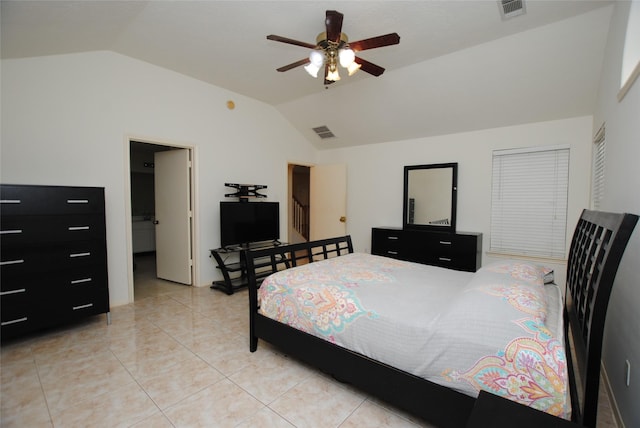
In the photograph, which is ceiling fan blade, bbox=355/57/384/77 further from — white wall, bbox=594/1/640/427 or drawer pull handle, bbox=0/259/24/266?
drawer pull handle, bbox=0/259/24/266

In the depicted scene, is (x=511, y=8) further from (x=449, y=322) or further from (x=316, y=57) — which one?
(x=449, y=322)

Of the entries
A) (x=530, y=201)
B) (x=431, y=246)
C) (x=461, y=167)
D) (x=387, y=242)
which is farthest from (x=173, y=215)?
(x=530, y=201)

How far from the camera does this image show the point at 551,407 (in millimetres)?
1156

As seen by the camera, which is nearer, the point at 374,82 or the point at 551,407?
the point at 551,407

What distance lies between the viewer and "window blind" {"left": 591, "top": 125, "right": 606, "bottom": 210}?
272cm

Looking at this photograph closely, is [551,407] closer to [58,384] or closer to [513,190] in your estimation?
[58,384]

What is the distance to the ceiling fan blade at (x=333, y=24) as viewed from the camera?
6.77ft

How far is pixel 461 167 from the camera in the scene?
4.34m

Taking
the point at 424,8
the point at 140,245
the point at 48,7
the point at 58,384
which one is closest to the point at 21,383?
the point at 58,384

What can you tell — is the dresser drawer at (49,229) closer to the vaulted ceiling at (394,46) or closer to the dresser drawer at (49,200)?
the dresser drawer at (49,200)

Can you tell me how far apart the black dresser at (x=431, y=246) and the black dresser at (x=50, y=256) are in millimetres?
3730

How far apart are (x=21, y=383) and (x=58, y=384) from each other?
0.26m

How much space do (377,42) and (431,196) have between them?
2.90 meters

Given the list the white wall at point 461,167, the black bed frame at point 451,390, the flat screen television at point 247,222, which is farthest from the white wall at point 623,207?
the flat screen television at point 247,222
